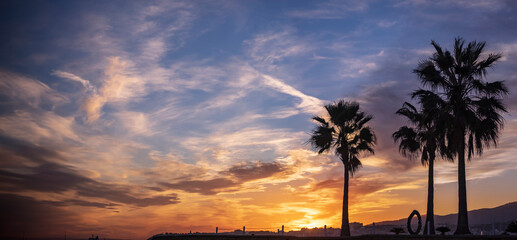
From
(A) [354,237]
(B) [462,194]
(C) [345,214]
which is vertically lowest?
(A) [354,237]

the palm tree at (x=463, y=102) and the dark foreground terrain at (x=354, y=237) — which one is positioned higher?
the palm tree at (x=463, y=102)

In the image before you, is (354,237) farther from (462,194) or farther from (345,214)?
(462,194)

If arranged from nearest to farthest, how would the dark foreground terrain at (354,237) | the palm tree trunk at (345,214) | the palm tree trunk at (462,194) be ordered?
1. the dark foreground terrain at (354,237)
2. the palm tree trunk at (462,194)
3. the palm tree trunk at (345,214)

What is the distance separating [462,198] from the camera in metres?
38.4

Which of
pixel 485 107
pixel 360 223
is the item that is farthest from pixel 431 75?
pixel 360 223

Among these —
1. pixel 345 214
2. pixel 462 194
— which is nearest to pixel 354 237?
pixel 345 214

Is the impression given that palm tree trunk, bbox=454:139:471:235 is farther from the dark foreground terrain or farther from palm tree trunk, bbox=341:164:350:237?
palm tree trunk, bbox=341:164:350:237

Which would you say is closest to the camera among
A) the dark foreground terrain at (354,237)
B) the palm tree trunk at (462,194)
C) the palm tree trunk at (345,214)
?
the dark foreground terrain at (354,237)

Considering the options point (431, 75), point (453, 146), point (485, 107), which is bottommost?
point (453, 146)

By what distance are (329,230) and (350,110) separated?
13405 millimetres

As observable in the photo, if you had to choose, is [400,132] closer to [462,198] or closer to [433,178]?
[433,178]

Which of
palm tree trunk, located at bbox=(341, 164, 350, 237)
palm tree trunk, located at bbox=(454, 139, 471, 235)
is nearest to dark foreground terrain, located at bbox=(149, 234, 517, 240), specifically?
palm tree trunk, located at bbox=(341, 164, 350, 237)

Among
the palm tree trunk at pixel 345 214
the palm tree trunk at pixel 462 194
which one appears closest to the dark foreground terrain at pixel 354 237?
the palm tree trunk at pixel 345 214

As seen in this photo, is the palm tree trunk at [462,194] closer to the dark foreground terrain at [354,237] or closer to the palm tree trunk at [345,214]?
the dark foreground terrain at [354,237]
